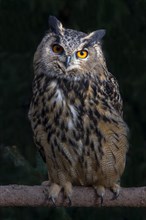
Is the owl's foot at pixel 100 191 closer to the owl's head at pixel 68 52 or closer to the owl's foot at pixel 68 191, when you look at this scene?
the owl's foot at pixel 68 191

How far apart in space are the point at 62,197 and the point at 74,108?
55 cm

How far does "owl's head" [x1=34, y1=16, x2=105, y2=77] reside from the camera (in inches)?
229

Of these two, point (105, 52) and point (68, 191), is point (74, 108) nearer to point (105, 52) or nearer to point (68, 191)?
point (68, 191)

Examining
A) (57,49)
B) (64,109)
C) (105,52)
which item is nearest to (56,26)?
(57,49)

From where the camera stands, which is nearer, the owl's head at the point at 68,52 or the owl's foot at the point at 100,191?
the owl's head at the point at 68,52

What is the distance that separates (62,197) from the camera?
6.09 metres

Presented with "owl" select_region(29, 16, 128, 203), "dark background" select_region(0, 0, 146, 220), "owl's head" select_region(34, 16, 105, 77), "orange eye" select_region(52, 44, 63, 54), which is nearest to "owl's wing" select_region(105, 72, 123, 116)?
"owl" select_region(29, 16, 128, 203)

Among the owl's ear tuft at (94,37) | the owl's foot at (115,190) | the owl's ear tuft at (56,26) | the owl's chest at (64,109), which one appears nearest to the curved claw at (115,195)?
the owl's foot at (115,190)

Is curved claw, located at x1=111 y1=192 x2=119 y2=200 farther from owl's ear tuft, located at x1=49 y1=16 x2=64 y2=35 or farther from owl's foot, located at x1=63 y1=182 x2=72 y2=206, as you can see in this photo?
owl's ear tuft, located at x1=49 y1=16 x2=64 y2=35

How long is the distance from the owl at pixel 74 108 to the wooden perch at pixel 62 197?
0.16 feet

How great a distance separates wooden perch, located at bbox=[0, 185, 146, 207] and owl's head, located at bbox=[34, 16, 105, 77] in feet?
2.26

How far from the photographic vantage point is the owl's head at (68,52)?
19.1ft

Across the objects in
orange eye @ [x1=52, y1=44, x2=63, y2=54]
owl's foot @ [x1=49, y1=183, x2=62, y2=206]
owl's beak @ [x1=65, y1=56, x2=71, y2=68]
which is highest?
orange eye @ [x1=52, y1=44, x2=63, y2=54]

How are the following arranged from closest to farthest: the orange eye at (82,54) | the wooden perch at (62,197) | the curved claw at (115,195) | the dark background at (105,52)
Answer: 1. the wooden perch at (62,197)
2. the orange eye at (82,54)
3. the curved claw at (115,195)
4. the dark background at (105,52)
